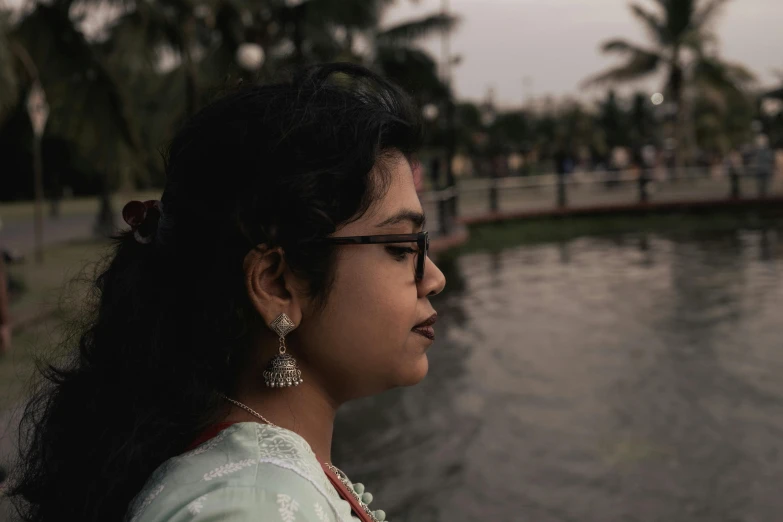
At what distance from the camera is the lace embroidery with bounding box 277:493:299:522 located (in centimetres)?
96

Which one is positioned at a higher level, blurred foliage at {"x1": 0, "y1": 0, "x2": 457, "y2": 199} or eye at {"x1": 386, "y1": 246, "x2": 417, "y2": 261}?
blurred foliage at {"x1": 0, "y1": 0, "x2": 457, "y2": 199}

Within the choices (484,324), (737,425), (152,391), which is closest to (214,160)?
(152,391)

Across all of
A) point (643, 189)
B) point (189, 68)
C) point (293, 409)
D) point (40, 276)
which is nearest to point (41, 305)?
point (293, 409)

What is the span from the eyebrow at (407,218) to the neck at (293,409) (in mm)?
272

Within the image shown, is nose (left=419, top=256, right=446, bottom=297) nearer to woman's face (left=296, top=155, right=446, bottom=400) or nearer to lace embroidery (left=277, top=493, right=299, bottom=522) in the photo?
woman's face (left=296, top=155, right=446, bottom=400)

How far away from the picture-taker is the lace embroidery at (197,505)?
3.11ft

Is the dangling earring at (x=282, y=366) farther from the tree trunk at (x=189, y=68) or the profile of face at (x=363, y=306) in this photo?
the tree trunk at (x=189, y=68)

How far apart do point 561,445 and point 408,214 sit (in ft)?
12.8

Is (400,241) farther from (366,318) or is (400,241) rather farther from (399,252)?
(366,318)

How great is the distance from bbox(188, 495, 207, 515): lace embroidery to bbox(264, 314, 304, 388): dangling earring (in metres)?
0.31

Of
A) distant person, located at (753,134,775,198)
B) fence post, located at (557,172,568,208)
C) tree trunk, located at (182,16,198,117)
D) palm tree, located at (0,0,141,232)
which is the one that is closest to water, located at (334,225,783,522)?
palm tree, located at (0,0,141,232)

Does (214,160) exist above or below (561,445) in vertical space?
above

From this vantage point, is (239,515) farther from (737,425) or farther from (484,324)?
(484,324)

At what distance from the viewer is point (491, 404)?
5762 mm
